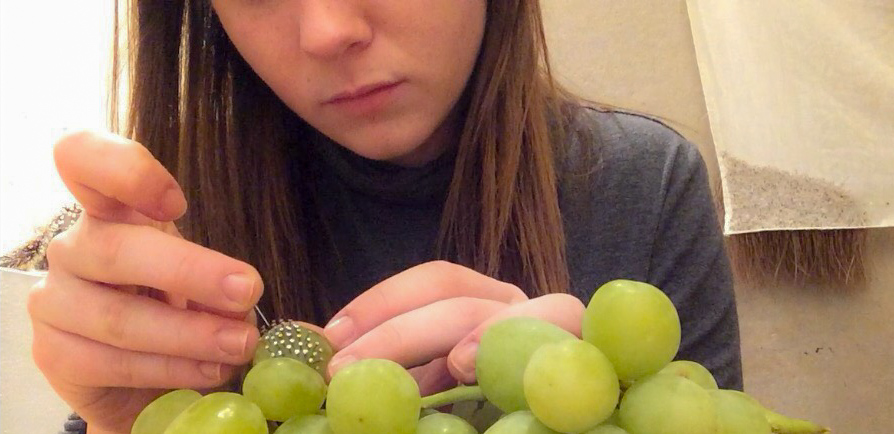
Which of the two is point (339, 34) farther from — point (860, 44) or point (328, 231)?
point (860, 44)

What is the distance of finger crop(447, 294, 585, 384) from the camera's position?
0.23m

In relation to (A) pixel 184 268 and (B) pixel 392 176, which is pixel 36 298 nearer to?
(A) pixel 184 268

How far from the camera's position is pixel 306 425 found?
194 millimetres

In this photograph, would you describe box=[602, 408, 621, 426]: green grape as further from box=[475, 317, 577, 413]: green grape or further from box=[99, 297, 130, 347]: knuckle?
box=[99, 297, 130, 347]: knuckle

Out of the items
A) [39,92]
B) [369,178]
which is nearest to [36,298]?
[369,178]

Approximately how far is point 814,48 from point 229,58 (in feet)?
2.97

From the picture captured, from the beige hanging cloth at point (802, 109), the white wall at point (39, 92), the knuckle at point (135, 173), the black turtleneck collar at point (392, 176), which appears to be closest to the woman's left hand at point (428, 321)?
the knuckle at point (135, 173)

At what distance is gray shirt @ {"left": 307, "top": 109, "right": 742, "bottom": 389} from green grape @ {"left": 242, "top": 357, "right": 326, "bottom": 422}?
50 cm

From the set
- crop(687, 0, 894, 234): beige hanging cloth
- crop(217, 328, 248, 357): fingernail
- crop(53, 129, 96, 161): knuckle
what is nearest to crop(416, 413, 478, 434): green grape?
crop(217, 328, 248, 357): fingernail

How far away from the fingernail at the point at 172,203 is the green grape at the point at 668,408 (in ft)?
0.73

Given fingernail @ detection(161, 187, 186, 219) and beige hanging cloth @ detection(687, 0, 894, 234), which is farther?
beige hanging cloth @ detection(687, 0, 894, 234)

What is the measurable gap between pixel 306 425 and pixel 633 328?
98 millimetres

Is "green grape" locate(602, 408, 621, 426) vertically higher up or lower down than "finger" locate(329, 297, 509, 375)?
higher up

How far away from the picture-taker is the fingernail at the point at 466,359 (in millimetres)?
229
